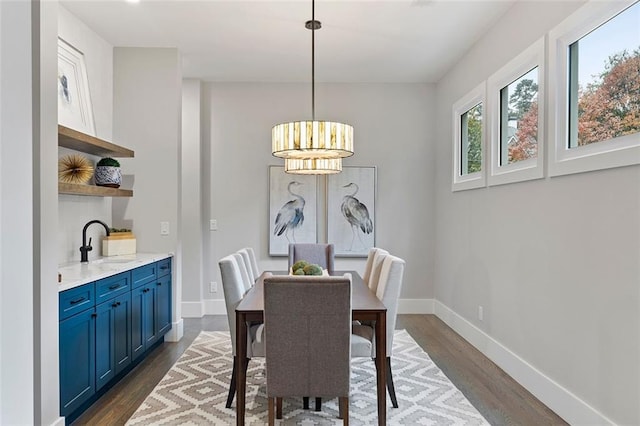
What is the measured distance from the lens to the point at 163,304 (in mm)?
3982

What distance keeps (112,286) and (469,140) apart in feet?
12.2

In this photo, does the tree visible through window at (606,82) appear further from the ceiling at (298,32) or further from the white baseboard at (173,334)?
the white baseboard at (173,334)

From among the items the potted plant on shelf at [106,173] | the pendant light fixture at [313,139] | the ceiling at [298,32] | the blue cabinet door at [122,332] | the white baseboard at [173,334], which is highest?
the ceiling at [298,32]

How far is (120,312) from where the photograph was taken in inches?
122

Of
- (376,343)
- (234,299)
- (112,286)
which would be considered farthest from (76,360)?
(376,343)

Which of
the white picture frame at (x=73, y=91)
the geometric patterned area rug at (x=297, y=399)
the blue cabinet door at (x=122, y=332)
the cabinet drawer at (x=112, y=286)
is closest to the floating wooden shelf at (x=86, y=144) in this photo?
the white picture frame at (x=73, y=91)

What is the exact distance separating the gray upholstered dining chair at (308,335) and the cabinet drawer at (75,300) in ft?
3.96

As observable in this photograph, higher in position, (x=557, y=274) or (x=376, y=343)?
(x=557, y=274)

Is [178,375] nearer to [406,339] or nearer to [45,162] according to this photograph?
[45,162]

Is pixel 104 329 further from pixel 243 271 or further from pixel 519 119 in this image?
pixel 519 119

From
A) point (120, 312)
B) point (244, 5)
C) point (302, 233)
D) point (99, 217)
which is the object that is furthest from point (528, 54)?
point (99, 217)

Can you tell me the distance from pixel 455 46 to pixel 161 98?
300cm

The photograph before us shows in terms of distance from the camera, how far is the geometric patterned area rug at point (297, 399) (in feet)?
8.45

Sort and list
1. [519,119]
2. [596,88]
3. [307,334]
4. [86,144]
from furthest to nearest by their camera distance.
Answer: [519,119], [86,144], [596,88], [307,334]
